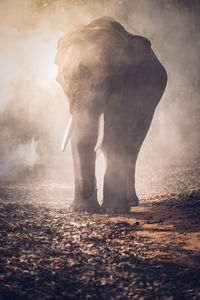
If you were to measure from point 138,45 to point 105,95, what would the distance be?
5.03ft

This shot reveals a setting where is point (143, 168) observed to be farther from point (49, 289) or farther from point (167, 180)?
point (49, 289)

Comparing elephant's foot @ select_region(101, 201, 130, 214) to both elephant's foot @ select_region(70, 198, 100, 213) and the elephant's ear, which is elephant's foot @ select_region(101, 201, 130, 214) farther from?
the elephant's ear

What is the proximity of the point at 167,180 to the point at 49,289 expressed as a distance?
816 centimetres

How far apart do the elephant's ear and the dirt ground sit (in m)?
3.06

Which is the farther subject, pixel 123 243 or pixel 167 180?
pixel 167 180

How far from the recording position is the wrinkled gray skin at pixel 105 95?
4.63 metres

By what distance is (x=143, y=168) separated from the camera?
14695 millimetres

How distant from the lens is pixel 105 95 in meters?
4.75

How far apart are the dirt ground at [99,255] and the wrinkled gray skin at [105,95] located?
558 millimetres

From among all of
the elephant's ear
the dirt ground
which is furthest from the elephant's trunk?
the elephant's ear

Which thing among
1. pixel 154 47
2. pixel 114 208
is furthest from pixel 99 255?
pixel 154 47

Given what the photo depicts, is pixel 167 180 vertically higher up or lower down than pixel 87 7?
lower down

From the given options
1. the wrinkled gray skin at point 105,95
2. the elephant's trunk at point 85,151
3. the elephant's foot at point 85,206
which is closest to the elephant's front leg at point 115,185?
the wrinkled gray skin at point 105,95

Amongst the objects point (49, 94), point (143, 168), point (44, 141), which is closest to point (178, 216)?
point (143, 168)
